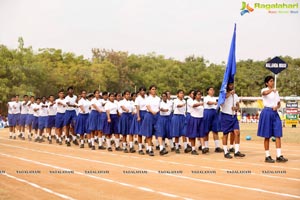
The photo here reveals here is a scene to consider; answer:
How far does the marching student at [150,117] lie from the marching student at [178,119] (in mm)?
866

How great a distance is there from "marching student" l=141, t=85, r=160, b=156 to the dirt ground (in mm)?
791

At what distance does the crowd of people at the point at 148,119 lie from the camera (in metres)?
18.2

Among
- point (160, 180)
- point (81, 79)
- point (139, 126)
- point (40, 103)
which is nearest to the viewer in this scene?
point (160, 180)

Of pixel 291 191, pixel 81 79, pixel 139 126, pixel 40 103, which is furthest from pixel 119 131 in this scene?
pixel 81 79

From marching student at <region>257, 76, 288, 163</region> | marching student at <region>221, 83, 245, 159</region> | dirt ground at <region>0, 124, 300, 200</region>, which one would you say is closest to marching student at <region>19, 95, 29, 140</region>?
dirt ground at <region>0, 124, 300, 200</region>

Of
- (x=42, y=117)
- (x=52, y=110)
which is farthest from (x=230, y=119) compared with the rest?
(x=42, y=117)

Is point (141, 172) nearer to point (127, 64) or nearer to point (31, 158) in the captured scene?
point (31, 158)

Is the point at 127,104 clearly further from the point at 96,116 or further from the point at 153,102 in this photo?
the point at 153,102

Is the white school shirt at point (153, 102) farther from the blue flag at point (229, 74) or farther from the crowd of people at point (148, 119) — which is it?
the blue flag at point (229, 74)

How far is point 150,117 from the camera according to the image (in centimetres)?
1852

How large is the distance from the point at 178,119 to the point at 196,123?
38.3 inches

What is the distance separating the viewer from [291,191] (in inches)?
402

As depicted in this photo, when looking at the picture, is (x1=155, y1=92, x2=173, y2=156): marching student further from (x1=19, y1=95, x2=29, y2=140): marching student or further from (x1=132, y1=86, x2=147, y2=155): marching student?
(x1=19, y1=95, x2=29, y2=140): marching student

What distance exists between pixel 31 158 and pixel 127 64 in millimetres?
59207
